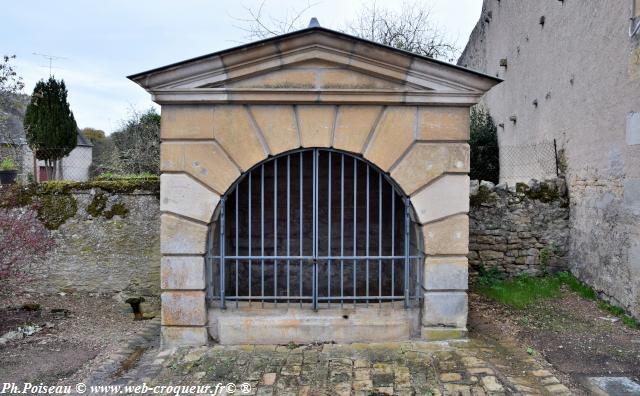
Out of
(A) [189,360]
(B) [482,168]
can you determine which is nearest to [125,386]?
(A) [189,360]

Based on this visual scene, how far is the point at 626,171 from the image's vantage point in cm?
551

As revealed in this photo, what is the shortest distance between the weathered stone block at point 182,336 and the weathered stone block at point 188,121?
174 cm

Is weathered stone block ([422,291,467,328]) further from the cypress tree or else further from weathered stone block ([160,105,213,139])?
the cypress tree

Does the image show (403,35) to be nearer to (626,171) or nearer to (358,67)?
(626,171)

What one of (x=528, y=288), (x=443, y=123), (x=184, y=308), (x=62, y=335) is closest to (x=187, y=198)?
(x=184, y=308)

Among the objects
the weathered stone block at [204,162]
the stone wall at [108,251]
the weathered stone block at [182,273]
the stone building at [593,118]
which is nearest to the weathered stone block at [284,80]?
the weathered stone block at [204,162]

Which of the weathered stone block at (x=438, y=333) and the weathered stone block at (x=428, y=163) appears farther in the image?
the weathered stone block at (x=438, y=333)

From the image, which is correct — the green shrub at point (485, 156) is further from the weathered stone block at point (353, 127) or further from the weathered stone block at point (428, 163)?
the weathered stone block at point (353, 127)

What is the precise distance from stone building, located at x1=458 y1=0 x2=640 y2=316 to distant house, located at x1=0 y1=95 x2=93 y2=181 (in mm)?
10218

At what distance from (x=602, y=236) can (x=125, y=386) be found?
18.4 ft

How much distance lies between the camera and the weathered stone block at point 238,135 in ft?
14.2

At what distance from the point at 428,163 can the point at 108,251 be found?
4201 mm

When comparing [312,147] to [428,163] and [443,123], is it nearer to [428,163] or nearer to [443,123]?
[428,163]

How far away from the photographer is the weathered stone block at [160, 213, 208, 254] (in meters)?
4.38
